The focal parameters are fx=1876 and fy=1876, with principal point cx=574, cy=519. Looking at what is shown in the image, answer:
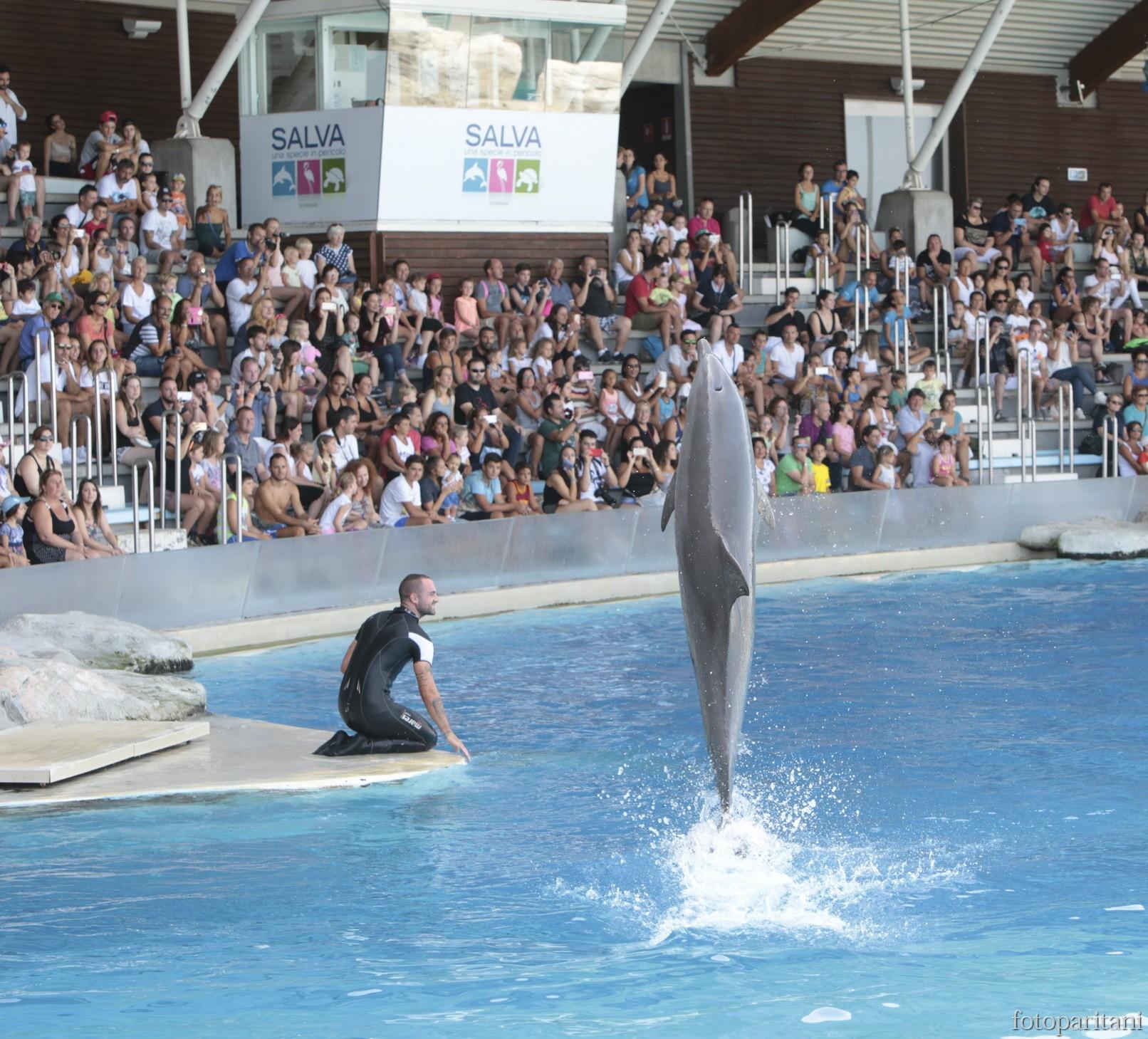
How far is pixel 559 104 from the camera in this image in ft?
70.8

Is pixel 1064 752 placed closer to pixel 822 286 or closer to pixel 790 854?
pixel 790 854

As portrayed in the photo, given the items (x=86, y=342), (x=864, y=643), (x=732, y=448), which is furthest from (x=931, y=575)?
(x=732, y=448)

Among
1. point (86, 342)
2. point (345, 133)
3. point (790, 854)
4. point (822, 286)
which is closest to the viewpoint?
point (790, 854)

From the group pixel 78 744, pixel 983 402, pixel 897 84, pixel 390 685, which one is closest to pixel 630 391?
pixel 983 402

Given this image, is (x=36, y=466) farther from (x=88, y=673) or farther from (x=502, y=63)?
(x=502, y=63)

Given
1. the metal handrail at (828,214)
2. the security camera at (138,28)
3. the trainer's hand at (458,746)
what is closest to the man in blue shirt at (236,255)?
the security camera at (138,28)

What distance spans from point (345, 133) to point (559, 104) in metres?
2.66

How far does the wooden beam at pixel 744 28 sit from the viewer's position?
24.9 meters

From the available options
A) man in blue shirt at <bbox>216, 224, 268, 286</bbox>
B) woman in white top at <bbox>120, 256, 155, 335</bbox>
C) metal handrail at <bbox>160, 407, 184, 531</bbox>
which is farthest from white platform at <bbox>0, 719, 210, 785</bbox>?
man in blue shirt at <bbox>216, 224, 268, 286</bbox>

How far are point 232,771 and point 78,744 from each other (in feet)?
Result: 2.97

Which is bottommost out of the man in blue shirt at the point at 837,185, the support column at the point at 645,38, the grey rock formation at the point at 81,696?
the grey rock formation at the point at 81,696

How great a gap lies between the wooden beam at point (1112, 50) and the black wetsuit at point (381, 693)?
22.4 metres

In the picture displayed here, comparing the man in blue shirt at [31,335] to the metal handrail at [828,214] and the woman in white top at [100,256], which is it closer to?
the woman in white top at [100,256]

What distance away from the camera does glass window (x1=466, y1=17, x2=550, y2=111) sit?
819 inches
